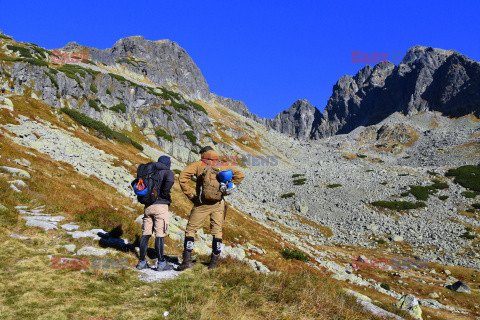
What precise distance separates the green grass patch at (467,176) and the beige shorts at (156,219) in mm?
54666

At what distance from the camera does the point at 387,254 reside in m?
28.5

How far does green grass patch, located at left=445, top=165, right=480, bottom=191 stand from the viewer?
43578 millimetres

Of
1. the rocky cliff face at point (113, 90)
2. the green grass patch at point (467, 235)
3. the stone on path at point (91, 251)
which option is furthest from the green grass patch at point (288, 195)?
the stone on path at point (91, 251)

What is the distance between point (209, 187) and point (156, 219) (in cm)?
191

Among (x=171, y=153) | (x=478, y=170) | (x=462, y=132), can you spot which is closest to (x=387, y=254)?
(x=478, y=170)

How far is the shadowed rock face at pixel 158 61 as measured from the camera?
10381cm

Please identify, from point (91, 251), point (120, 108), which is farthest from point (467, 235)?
point (120, 108)

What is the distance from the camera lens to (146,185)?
22.9ft

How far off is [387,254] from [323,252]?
27.2 feet

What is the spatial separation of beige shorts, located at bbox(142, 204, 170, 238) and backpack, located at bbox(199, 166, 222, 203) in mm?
1284

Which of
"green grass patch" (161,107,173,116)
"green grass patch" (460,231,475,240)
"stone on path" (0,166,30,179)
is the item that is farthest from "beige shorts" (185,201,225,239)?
"green grass patch" (161,107,173,116)

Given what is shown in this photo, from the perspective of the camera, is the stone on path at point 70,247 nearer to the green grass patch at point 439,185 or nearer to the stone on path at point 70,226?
the stone on path at point 70,226

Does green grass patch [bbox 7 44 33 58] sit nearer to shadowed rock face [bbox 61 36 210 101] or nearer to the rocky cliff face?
the rocky cliff face

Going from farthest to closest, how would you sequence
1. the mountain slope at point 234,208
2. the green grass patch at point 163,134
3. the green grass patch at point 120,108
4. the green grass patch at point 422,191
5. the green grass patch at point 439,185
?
the green grass patch at point 163,134 → the green grass patch at point 120,108 → the green grass patch at point 439,185 → the green grass patch at point 422,191 → the mountain slope at point 234,208
